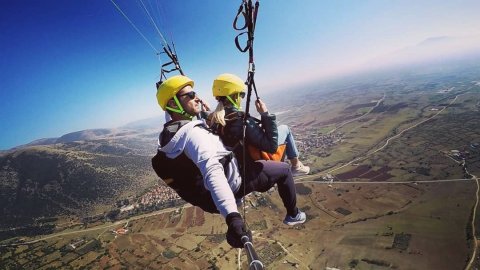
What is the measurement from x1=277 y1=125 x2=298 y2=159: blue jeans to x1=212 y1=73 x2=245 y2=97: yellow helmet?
1194 mm

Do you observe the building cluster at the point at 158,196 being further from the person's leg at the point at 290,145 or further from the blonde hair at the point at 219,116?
the blonde hair at the point at 219,116

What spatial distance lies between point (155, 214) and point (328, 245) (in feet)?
166

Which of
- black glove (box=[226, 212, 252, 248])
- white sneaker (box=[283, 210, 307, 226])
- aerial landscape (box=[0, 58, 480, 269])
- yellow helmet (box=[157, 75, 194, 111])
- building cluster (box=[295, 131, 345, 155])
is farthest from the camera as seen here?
building cluster (box=[295, 131, 345, 155])

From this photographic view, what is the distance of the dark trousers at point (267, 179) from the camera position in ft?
13.8

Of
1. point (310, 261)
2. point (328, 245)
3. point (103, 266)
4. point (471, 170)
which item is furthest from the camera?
point (471, 170)

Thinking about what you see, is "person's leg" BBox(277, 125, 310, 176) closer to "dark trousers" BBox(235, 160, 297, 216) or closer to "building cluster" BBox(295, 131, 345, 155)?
"dark trousers" BBox(235, 160, 297, 216)

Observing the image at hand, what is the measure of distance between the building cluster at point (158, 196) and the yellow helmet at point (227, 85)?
85.5m

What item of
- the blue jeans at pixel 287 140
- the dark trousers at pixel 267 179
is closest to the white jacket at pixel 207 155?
the dark trousers at pixel 267 179

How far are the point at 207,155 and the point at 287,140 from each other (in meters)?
2.76

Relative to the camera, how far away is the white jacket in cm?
281

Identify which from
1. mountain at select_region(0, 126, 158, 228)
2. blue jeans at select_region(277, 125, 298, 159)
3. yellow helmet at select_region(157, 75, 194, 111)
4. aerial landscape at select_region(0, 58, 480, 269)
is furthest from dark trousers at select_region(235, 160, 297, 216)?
mountain at select_region(0, 126, 158, 228)

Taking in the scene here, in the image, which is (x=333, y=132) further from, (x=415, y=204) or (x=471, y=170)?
(x=415, y=204)

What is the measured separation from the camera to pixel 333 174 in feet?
247

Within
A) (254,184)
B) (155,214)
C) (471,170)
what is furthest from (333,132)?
(254,184)
